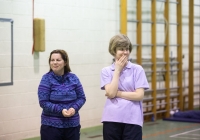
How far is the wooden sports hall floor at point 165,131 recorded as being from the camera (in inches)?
299

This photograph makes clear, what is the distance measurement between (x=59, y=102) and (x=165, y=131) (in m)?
4.30

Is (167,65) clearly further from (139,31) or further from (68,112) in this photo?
(68,112)

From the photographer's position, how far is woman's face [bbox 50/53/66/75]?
4324mm

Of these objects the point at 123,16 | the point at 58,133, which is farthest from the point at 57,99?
the point at 123,16

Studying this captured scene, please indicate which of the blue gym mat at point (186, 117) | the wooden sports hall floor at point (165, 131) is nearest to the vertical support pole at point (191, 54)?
the blue gym mat at point (186, 117)

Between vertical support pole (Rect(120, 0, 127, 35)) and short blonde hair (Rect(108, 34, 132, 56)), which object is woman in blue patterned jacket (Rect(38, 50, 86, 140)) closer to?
short blonde hair (Rect(108, 34, 132, 56))

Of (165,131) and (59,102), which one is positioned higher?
(59,102)

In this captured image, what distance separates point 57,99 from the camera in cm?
424

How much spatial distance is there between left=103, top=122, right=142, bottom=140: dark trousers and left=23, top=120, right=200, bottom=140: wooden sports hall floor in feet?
11.2

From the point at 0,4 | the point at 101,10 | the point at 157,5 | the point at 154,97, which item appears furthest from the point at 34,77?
the point at 157,5

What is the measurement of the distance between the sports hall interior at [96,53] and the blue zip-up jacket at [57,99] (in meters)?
2.65

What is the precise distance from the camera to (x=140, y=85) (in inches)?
162

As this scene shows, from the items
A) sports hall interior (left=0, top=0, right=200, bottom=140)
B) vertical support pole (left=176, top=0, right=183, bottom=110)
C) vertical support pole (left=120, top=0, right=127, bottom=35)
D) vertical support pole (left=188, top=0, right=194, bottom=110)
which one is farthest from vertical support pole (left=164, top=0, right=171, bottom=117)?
vertical support pole (left=120, top=0, right=127, bottom=35)

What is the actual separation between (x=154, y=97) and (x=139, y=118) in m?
5.38
